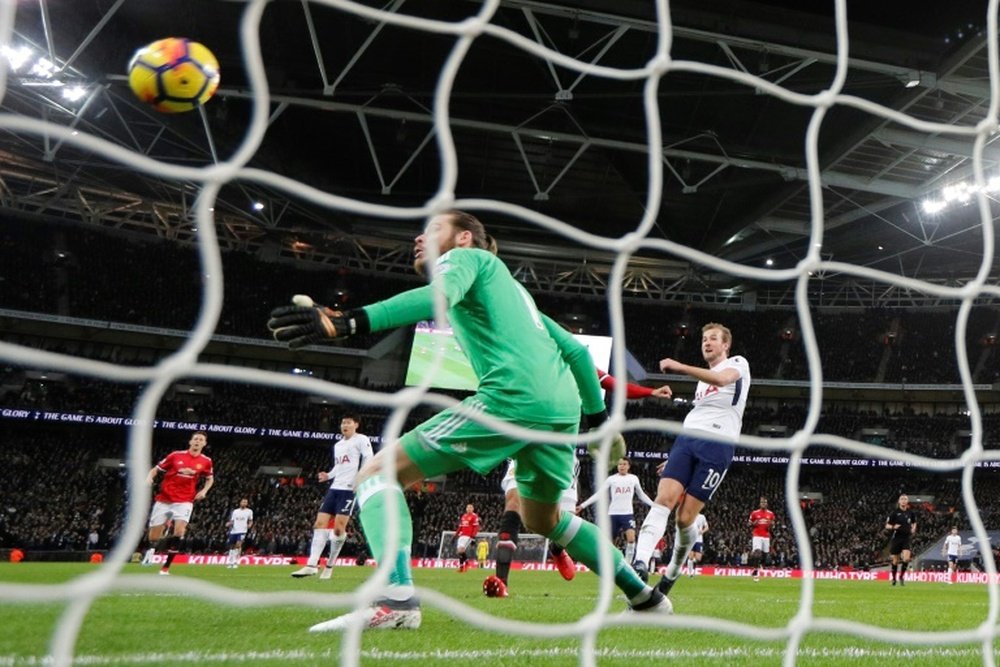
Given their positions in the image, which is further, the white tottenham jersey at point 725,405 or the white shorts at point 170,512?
the white shorts at point 170,512

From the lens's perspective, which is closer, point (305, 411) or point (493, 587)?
point (493, 587)

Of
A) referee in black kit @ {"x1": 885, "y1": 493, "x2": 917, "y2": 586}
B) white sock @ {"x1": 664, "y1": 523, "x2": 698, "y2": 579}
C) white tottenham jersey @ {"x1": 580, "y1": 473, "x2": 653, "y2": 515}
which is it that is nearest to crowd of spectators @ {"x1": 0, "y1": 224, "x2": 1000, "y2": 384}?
referee in black kit @ {"x1": 885, "y1": 493, "x2": 917, "y2": 586}

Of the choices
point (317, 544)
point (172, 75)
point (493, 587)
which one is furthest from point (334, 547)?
point (172, 75)

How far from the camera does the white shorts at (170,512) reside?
9.92m

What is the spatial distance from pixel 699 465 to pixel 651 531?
0.78 meters

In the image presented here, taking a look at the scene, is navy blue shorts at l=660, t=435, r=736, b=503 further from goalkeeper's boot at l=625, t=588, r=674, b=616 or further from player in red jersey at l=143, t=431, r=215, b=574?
player in red jersey at l=143, t=431, r=215, b=574

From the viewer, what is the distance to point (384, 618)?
375 cm

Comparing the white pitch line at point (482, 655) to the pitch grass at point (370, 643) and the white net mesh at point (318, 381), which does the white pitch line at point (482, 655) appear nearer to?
the pitch grass at point (370, 643)

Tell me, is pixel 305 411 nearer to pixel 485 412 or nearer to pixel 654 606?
pixel 654 606

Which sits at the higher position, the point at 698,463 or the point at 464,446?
the point at 698,463

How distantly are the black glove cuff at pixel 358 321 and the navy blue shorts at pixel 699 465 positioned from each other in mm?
4062

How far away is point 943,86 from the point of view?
1498 centimetres

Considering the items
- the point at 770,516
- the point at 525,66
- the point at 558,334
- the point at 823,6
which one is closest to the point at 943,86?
the point at 823,6

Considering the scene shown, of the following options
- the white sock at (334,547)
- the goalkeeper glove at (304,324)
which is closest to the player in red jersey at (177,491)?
the white sock at (334,547)
